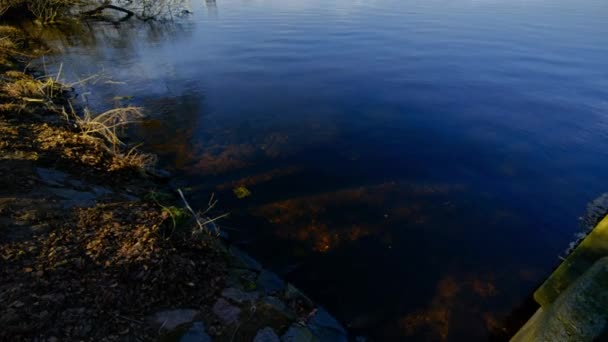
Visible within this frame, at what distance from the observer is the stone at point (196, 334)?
3.29 metres

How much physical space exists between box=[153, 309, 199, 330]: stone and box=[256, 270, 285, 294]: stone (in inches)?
42.3

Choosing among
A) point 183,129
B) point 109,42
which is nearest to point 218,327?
point 183,129

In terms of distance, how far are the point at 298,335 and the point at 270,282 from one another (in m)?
1.08

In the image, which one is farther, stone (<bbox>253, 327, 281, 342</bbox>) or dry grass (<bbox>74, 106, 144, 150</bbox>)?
dry grass (<bbox>74, 106, 144, 150</bbox>)

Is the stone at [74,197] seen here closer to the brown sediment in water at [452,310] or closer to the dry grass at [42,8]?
the brown sediment in water at [452,310]

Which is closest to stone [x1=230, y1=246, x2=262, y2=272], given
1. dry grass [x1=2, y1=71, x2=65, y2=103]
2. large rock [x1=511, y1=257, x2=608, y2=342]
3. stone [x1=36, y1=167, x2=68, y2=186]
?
stone [x1=36, y1=167, x2=68, y2=186]

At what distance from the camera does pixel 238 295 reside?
13.1ft

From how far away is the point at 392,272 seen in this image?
538 centimetres

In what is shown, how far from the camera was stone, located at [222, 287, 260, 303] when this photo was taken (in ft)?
12.8

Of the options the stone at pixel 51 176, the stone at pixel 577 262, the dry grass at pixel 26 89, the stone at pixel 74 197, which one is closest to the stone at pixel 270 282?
the stone at pixel 74 197

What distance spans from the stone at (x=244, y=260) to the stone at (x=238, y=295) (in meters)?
0.66

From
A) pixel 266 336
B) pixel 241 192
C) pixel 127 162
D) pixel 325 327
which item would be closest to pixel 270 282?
pixel 325 327

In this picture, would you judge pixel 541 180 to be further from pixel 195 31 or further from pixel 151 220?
pixel 195 31

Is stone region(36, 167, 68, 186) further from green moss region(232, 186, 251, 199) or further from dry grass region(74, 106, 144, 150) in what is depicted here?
green moss region(232, 186, 251, 199)
